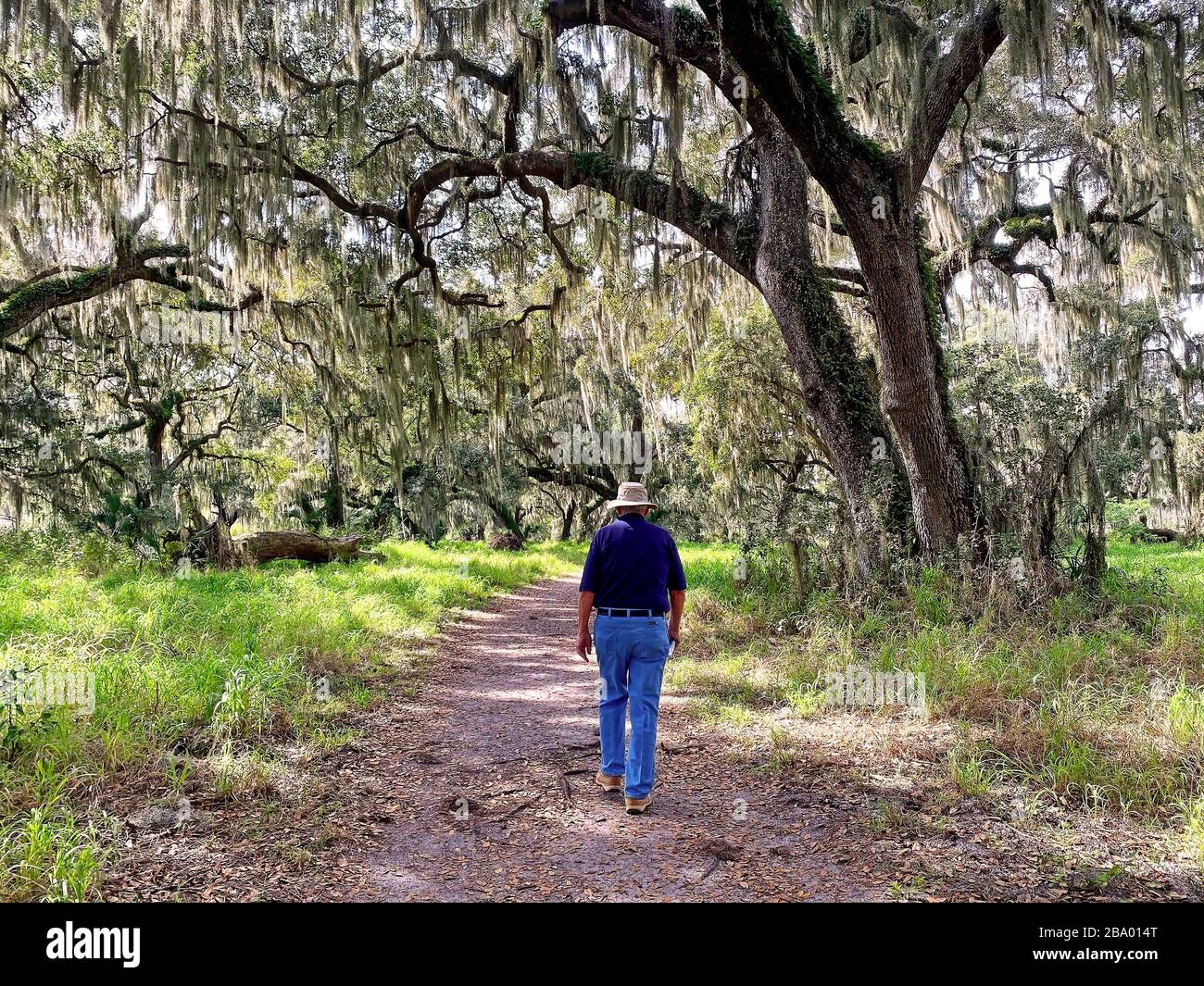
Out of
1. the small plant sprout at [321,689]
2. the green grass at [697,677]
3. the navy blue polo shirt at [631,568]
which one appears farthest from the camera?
the small plant sprout at [321,689]

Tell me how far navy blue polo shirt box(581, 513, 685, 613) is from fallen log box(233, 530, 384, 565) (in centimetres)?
999

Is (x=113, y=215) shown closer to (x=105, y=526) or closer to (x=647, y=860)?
(x=105, y=526)

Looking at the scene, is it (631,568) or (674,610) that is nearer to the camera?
(631,568)

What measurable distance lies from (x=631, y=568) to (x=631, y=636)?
0.34 meters

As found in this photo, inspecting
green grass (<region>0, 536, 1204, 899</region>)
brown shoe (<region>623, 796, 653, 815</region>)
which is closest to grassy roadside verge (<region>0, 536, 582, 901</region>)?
green grass (<region>0, 536, 1204, 899</region>)

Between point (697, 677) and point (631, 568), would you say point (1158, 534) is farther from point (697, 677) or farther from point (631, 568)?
point (631, 568)

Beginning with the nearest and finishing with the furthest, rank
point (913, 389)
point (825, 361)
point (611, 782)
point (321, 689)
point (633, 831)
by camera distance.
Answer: point (633, 831)
point (611, 782)
point (321, 689)
point (913, 389)
point (825, 361)

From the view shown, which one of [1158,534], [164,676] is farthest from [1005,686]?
[1158,534]

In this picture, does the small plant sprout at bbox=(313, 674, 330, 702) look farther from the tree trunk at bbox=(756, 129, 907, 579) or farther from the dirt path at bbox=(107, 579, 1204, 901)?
the tree trunk at bbox=(756, 129, 907, 579)

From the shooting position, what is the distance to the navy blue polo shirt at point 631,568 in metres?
3.40

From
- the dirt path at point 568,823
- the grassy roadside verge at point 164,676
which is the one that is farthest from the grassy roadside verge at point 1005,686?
the grassy roadside verge at point 164,676

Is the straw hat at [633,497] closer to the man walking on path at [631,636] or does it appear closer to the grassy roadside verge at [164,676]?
the man walking on path at [631,636]

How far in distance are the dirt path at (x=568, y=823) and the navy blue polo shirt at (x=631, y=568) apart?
1003 millimetres

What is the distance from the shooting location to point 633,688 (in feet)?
11.1
